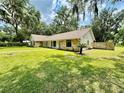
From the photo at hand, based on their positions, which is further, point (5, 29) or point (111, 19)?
point (5, 29)

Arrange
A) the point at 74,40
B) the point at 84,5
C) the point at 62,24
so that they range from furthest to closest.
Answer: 1. the point at 62,24
2. the point at 74,40
3. the point at 84,5

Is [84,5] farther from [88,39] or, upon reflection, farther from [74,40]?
[88,39]

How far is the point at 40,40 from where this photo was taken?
1369 inches

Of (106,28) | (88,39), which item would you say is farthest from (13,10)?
(106,28)

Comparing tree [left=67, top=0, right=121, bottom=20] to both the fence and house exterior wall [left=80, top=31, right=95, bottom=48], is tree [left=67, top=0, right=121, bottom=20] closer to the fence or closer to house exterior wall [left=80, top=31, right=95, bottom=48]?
house exterior wall [left=80, top=31, right=95, bottom=48]

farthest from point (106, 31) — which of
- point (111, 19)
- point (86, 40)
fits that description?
point (86, 40)

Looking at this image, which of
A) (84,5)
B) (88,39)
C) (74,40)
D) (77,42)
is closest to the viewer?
(84,5)

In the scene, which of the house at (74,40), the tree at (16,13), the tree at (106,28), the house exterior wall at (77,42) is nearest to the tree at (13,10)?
the tree at (16,13)

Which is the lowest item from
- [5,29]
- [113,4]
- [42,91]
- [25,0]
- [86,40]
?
[42,91]

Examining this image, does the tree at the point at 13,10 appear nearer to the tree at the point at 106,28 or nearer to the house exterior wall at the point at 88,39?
the house exterior wall at the point at 88,39

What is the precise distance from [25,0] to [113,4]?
106ft

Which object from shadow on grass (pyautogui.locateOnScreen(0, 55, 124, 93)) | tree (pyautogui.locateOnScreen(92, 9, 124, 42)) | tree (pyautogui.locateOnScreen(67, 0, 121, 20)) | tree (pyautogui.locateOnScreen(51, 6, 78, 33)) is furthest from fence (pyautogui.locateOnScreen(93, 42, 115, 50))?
tree (pyautogui.locateOnScreen(67, 0, 121, 20))

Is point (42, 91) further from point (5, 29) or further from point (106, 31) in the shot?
point (5, 29)

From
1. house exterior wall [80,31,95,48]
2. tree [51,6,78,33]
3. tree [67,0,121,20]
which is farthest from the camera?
tree [51,6,78,33]
